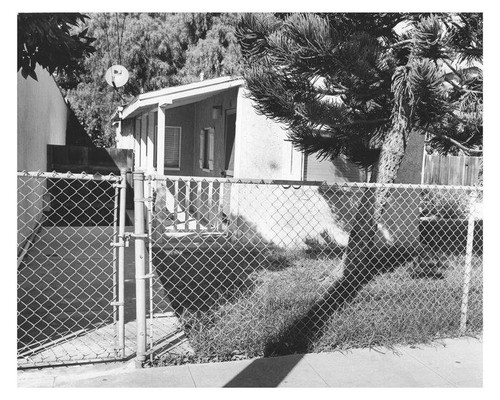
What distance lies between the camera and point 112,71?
16.6m

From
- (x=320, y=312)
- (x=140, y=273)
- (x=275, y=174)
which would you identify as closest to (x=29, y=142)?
(x=275, y=174)

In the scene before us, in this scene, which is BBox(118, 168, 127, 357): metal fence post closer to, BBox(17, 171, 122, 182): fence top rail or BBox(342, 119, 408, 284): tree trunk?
BBox(17, 171, 122, 182): fence top rail

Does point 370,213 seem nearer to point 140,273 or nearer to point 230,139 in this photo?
point 140,273

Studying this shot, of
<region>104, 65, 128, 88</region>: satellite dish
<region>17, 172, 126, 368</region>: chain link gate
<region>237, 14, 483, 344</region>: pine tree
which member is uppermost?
<region>104, 65, 128, 88</region>: satellite dish

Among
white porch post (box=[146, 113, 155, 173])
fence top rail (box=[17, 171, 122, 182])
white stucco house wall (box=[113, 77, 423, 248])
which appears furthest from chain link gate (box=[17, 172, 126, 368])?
white porch post (box=[146, 113, 155, 173])

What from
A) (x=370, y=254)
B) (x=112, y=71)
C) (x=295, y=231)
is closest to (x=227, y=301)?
(x=370, y=254)

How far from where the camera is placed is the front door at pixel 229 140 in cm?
1065

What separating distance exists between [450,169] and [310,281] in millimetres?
13730

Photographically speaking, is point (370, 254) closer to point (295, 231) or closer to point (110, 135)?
point (295, 231)

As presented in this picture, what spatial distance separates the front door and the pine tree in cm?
333

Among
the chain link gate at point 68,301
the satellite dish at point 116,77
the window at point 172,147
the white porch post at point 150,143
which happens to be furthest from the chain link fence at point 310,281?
the satellite dish at point 116,77

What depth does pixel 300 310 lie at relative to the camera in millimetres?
5129

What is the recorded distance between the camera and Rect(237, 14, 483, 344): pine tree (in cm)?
568

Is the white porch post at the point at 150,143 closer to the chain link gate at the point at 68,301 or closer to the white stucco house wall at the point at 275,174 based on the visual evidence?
the white stucco house wall at the point at 275,174
